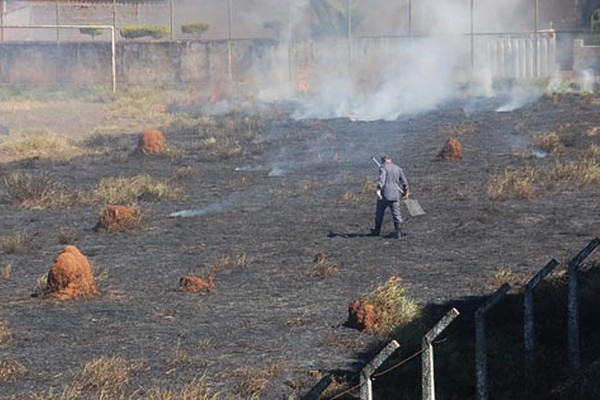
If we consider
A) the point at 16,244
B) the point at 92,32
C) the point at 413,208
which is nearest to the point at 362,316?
the point at 413,208

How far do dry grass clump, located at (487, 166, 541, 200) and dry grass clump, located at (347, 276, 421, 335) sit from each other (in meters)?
8.90

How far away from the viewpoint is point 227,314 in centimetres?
1452

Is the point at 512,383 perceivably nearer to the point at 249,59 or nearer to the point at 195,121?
the point at 195,121

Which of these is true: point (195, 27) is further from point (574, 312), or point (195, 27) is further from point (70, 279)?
point (574, 312)

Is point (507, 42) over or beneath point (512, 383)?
over

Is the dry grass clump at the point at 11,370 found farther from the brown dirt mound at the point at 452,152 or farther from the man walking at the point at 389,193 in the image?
the brown dirt mound at the point at 452,152

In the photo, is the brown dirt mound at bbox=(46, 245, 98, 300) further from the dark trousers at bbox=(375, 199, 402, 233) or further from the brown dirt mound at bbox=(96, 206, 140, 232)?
the dark trousers at bbox=(375, 199, 402, 233)

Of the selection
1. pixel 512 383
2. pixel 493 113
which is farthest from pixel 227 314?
pixel 493 113

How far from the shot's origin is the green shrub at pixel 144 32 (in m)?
58.2

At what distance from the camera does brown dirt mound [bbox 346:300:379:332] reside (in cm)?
1338

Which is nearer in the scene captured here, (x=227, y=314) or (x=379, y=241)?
(x=227, y=314)

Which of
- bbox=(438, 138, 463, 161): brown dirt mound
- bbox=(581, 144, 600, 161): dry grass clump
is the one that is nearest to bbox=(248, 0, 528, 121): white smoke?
bbox=(438, 138, 463, 161): brown dirt mound

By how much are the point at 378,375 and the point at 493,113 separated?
27.6 metres

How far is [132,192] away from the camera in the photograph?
24969mm
